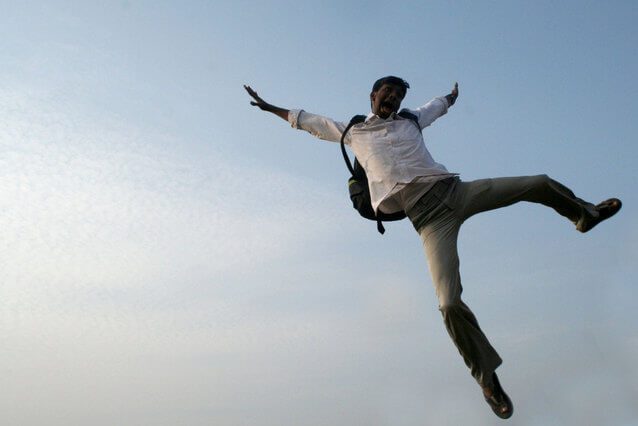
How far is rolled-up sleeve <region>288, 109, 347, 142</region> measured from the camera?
290 inches

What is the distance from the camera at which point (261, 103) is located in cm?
777

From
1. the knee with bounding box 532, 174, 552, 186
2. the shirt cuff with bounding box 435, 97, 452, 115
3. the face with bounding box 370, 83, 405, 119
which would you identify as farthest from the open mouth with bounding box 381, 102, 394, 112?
the knee with bounding box 532, 174, 552, 186

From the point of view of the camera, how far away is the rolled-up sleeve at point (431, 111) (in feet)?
24.6

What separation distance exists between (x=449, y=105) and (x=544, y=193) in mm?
1985

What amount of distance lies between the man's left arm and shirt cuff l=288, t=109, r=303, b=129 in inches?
61.2

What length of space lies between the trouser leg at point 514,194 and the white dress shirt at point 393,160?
35 cm

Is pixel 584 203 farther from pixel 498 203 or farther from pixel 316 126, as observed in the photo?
pixel 316 126

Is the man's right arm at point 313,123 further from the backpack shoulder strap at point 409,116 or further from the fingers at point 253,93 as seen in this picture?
the backpack shoulder strap at point 409,116

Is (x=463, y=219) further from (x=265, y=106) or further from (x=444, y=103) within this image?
(x=265, y=106)

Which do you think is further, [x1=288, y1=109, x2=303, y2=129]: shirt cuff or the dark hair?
[x1=288, y1=109, x2=303, y2=129]: shirt cuff

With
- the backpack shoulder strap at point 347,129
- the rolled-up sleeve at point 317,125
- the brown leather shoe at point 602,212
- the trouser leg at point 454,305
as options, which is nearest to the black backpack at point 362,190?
the backpack shoulder strap at point 347,129

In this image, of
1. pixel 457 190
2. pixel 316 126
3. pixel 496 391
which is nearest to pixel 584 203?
pixel 457 190

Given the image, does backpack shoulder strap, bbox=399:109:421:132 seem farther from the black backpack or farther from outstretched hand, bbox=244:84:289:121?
outstretched hand, bbox=244:84:289:121

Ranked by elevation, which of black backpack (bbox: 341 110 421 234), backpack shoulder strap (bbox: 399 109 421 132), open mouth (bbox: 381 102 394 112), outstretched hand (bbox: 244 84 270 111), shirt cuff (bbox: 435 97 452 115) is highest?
outstretched hand (bbox: 244 84 270 111)
